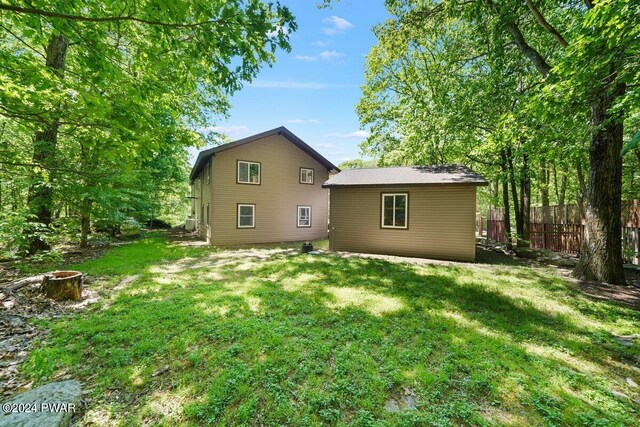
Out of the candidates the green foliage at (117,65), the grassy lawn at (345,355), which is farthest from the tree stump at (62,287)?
the green foliage at (117,65)

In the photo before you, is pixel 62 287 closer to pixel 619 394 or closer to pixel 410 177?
pixel 619 394

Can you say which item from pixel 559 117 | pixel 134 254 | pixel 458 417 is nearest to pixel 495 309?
pixel 458 417

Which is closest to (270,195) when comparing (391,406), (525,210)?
(525,210)

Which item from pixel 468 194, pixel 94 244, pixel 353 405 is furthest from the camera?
pixel 94 244

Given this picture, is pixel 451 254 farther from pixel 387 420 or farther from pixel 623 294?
pixel 387 420

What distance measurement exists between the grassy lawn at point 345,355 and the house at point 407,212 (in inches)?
144

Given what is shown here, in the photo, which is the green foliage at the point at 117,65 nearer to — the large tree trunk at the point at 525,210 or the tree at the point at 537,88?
the tree at the point at 537,88

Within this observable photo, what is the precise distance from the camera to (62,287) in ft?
17.4

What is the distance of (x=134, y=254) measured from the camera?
10.0 metres

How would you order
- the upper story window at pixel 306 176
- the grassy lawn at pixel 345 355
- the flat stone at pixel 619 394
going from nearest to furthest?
the grassy lawn at pixel 345 355, the flat stone at pixel 619 394, the upper story window at pixel 306 176

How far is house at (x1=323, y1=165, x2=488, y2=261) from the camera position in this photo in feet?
31.8

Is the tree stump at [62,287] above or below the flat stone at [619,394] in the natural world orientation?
above

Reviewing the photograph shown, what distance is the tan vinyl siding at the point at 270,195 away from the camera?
43.2 feet

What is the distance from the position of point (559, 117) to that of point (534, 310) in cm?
415
